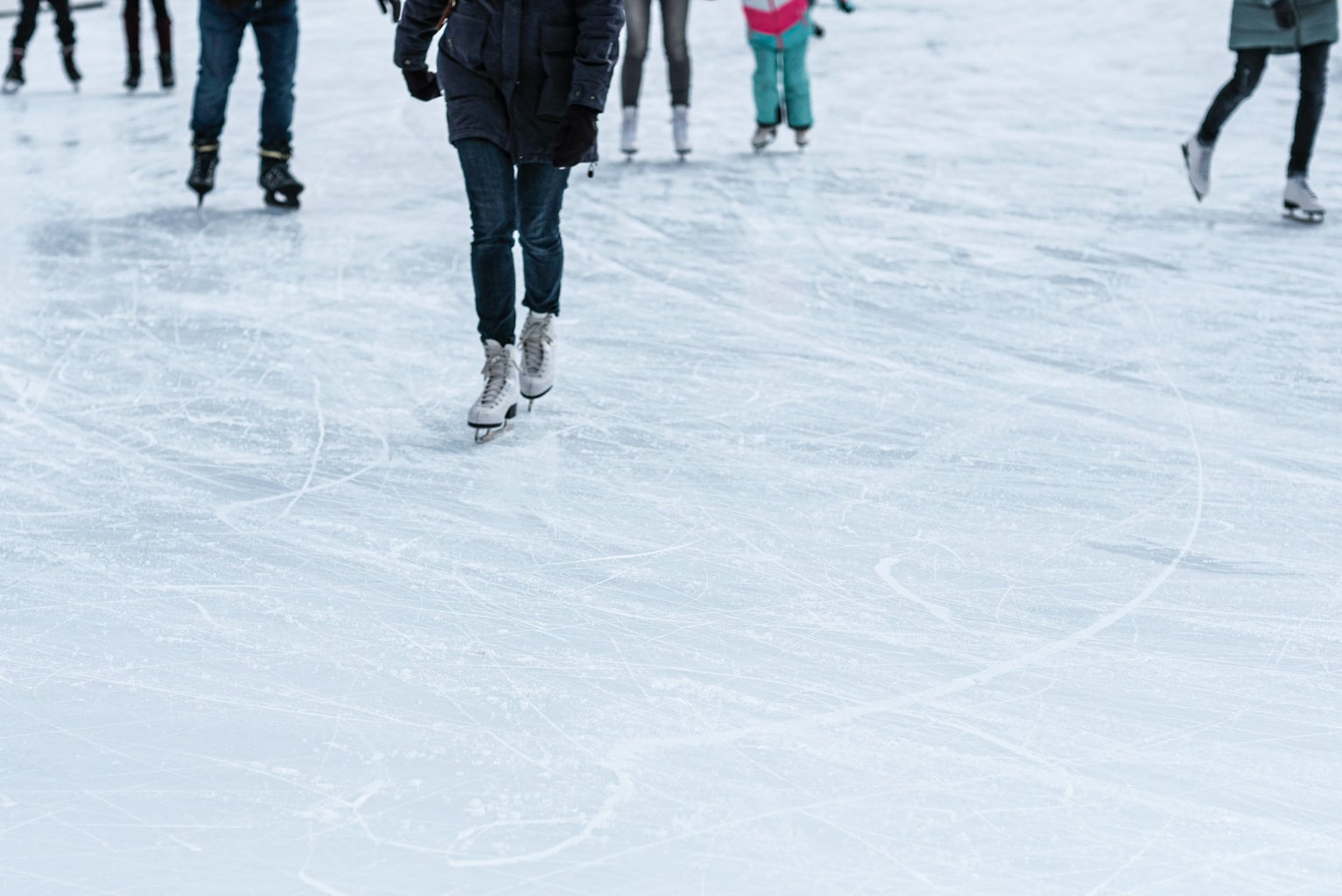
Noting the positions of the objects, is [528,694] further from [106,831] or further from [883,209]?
[883,209]

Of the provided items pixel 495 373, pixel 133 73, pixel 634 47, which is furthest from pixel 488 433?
pixel 133 73

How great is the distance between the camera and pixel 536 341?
153 inches

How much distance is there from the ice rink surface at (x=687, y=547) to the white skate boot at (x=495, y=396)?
0.07 m

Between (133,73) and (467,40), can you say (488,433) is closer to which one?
(467,40)

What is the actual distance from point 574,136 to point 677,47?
11.3 feet

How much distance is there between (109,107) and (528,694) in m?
6.32

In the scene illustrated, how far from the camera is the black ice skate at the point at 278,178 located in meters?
5.86

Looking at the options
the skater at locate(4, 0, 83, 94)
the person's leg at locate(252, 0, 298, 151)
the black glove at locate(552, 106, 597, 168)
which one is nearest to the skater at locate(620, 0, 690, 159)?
the person's leg at locate(252, 0, 298, 151)

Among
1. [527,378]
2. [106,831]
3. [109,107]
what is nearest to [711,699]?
[106,831]

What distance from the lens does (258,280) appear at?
502cm

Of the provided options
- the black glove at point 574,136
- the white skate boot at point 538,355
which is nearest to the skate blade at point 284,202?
the white skate boot at point 538,355

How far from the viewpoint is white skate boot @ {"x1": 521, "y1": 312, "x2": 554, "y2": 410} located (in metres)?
3.89

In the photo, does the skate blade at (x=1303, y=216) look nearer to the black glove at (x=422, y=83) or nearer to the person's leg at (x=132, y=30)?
the black glove at (x=422, y=83)

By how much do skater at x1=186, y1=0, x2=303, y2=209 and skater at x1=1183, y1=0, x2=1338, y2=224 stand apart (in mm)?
3244
